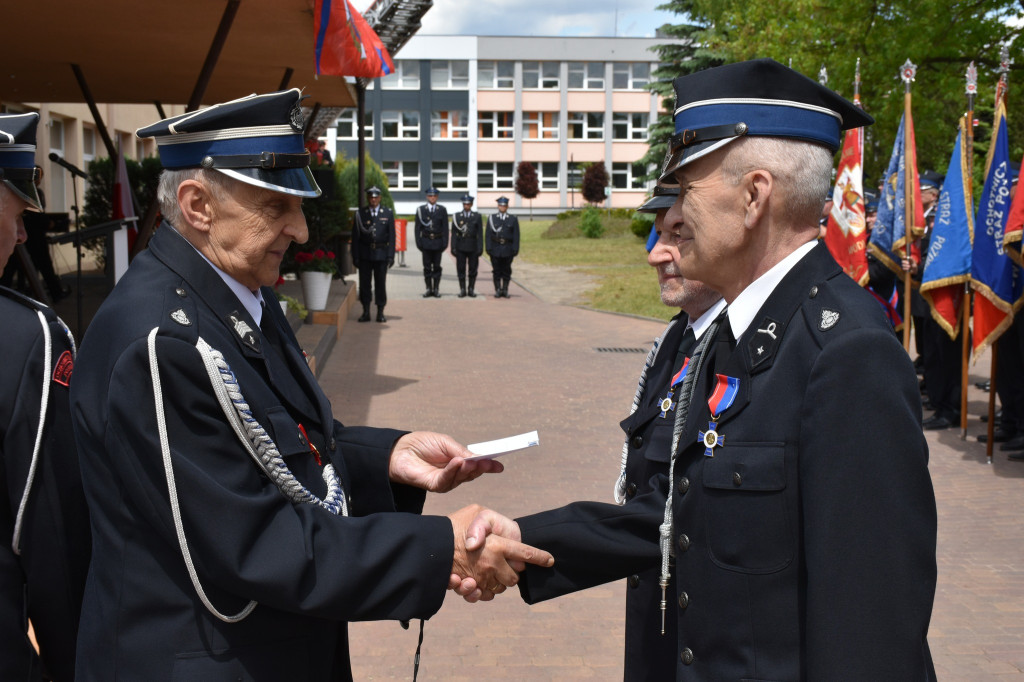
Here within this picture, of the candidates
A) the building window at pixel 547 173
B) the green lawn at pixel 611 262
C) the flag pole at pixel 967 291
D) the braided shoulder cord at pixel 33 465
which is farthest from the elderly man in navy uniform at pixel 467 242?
the building window at pixel 547 173

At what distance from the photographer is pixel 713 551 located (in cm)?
194

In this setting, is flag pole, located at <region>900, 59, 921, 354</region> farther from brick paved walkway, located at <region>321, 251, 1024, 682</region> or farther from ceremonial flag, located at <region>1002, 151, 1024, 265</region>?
ceremonial flag, located at <region>1002, 151, 1024, 265</region>

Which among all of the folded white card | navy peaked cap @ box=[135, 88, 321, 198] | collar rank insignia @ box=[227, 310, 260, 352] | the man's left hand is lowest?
the man's left hand

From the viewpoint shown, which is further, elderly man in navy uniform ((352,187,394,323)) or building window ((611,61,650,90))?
building window ((611,61,650,90))

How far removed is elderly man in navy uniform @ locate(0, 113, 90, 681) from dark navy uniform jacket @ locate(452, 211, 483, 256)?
18952 millimetres

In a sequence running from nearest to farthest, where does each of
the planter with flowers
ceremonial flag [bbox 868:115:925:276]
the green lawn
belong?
ceremonial flag [bbox 868:115:925:276], the planter with flowers, the green lawn

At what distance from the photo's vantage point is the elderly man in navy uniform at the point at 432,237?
68.3 ft

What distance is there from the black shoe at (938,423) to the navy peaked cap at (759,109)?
8149 mm

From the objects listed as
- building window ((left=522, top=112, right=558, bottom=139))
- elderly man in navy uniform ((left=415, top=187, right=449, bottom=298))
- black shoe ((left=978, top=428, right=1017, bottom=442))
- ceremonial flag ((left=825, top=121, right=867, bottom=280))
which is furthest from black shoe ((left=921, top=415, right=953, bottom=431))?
building window ((left=522, top=112, right=558, bottom=139))

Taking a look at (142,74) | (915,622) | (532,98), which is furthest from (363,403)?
(532,98)

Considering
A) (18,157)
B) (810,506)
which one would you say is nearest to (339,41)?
(18,157)

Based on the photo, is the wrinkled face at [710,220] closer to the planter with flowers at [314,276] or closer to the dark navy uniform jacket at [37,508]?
the dark navy uniform jacket at [37,508]

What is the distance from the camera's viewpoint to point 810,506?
176cm

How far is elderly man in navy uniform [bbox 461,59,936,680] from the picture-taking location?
1705 mm
